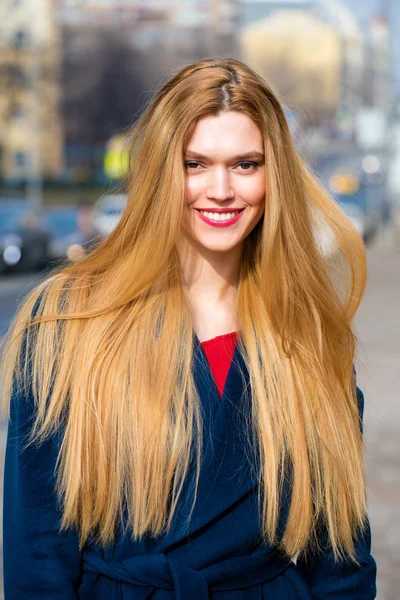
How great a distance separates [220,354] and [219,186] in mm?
387

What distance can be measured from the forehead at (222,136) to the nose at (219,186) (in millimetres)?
43

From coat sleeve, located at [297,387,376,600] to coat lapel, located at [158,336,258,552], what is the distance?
241 millimetres

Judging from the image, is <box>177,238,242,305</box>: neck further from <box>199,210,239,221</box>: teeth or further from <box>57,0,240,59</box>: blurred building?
<box>57,0,240,59</box>: blurred building

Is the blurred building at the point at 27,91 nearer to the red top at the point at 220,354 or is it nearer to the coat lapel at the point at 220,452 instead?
the red top at the point at 220,354

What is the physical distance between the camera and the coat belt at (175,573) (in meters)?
2.13

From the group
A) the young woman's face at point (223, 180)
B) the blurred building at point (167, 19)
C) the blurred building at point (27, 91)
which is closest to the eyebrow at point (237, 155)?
the young woman's face at point (223, 180)

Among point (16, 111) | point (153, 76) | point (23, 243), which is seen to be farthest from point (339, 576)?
point (153, 76)

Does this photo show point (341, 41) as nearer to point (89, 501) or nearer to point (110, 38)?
point (110, 38)

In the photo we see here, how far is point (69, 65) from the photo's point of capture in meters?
60.8

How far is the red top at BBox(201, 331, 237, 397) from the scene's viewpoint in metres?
2.40

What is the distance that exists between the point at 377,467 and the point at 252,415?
191 inches

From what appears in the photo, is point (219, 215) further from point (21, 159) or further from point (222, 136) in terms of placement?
point (21, 159)

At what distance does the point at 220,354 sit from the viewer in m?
2.43

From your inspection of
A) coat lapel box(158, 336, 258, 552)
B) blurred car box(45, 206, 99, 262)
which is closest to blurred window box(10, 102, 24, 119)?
blurred car box(45, 206, 99, 262)
